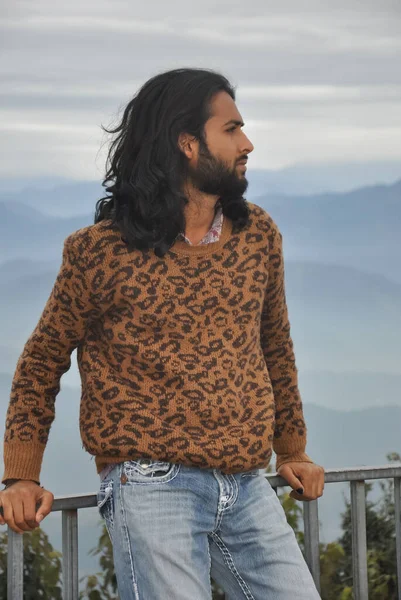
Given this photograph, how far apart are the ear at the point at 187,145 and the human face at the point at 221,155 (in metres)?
0.01

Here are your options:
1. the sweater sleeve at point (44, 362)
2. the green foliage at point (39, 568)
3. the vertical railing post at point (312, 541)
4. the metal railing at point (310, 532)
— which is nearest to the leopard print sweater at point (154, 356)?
the sweater sleeve at point (44, 362)

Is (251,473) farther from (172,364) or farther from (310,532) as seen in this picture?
(310,532)

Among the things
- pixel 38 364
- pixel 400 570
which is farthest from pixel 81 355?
pixel 400 570

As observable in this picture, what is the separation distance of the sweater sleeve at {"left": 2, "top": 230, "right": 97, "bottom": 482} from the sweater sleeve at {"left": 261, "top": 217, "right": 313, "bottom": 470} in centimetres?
38

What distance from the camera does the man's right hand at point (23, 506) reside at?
6.06ft

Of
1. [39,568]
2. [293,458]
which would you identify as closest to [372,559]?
[39,568]

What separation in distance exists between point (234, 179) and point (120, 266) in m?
0.27

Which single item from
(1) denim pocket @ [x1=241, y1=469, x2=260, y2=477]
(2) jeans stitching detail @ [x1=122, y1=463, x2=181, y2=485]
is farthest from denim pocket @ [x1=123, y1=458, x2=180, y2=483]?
(1) denim pocket @ [x1=241, y1=469, x2=260, y2=477]

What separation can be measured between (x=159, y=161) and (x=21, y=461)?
23.7 inches

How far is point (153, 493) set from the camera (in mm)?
1796

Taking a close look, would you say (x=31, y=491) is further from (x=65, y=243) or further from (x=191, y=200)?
(x=191, y=200)

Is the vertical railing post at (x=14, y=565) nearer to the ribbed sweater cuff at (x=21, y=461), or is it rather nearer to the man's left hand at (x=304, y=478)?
the ribbed sweater cuff at (x=21, y=461)

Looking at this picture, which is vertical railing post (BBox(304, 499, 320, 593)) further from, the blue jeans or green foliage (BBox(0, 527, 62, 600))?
green foliage (BBox(0, 527, 62, 600))

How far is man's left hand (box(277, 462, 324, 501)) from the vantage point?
2.09 m
